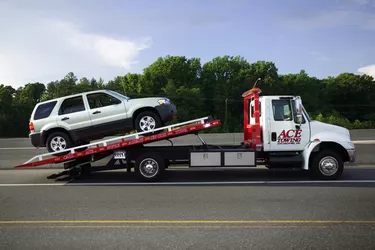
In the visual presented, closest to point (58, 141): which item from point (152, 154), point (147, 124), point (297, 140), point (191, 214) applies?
point (147, 124)

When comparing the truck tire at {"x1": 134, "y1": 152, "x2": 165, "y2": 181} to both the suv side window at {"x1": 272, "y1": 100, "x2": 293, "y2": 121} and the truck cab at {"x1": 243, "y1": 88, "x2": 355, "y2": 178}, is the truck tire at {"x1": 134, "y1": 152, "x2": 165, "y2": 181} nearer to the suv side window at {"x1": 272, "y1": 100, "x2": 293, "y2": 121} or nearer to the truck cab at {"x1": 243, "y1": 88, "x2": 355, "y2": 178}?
the truck cab at {"x1": 243, "y1": 88, "x2": 355, "y2": 178}

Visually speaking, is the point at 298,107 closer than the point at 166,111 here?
Yes

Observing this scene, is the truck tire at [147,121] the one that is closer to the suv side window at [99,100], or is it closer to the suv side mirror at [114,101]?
the suv side mirror at [114,101]

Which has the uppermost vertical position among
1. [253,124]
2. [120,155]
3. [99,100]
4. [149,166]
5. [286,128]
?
[99,100]

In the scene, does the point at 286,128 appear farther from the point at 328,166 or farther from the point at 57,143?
the point at 57,143

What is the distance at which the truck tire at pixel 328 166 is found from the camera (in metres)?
10.1

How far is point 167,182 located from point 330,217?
5063 millimetres

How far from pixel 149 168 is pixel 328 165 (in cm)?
498

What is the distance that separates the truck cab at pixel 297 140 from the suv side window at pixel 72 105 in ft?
16.9

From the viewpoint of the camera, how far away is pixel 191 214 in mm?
6500

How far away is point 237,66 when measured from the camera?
97125 millimetres

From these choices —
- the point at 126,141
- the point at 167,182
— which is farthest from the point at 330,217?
the point at 126,141

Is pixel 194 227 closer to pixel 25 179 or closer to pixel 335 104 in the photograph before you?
pixel 25 179

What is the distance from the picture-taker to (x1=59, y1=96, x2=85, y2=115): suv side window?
10.3 metres
